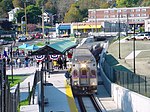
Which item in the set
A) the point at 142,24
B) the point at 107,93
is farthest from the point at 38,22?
the point at 107,93

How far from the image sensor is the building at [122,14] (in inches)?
5330

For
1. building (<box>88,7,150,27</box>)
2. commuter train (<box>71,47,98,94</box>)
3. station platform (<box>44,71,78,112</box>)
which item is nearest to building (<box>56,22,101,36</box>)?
building (<box>88,7,150,27</box>)

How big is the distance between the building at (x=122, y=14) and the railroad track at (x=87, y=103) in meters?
103

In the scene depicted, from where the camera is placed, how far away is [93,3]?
550ft

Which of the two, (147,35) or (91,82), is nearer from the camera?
(91,82)

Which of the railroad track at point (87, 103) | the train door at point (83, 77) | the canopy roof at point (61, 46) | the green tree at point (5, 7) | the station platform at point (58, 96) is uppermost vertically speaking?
the green tree at point (5, 7)

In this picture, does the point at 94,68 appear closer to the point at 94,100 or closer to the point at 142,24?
the point at 94,100

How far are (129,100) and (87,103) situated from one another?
5754 millimetres

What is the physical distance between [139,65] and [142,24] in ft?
307

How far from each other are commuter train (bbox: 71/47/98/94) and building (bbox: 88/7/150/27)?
103 meters

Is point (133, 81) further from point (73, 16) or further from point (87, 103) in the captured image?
point (73, 16)

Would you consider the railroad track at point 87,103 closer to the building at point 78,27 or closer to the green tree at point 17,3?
the building at point 78,27

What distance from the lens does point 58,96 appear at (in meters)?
27.9

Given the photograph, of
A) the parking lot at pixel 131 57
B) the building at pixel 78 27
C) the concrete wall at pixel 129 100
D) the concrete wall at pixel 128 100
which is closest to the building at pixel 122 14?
the building at pixel 78 27
